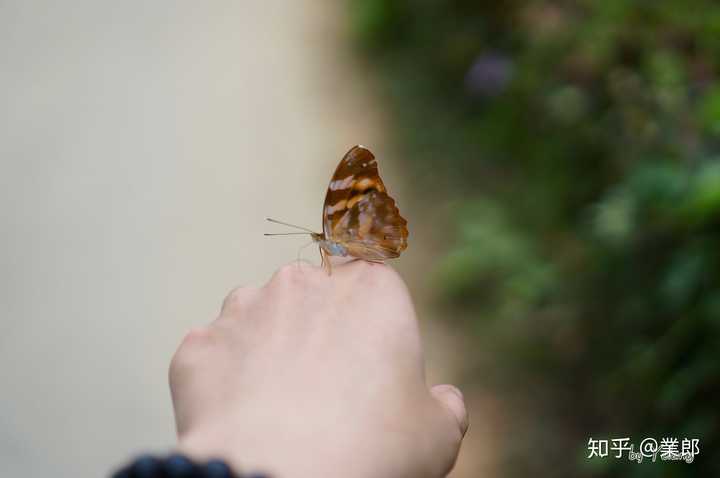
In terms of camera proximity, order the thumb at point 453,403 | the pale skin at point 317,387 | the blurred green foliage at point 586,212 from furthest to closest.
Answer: the blurred green foliage at point 586,212, the thumb at point 453,403, the pale skin at point 317,387

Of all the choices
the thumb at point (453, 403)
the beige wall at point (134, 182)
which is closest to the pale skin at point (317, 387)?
the thumb at point (453, 403)

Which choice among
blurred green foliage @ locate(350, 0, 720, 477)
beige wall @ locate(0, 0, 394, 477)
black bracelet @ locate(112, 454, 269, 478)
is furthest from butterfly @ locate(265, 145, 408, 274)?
beige wall @ locate(0, 0, 394, 477)

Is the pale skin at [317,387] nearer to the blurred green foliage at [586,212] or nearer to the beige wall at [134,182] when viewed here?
the blurred green foliage at [586,212]

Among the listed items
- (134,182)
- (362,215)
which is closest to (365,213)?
(362,215)

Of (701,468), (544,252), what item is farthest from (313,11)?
(701,468)

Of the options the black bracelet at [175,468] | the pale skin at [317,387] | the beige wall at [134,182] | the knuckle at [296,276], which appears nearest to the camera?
the black bracelet at [175,468]

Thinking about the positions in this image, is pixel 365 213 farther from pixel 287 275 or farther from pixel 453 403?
pixel 453 403

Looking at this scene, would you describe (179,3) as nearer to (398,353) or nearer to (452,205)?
(452,205)
